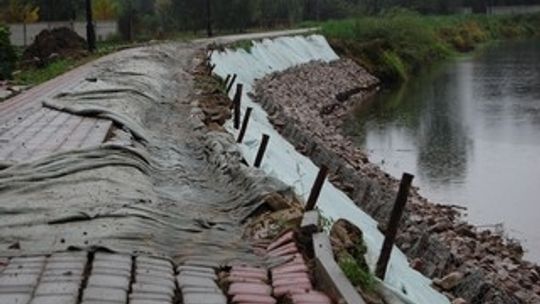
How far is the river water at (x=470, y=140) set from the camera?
43.7ft


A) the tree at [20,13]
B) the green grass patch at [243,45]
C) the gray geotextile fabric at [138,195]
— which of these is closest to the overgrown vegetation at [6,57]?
the green grass patch at [243,45]

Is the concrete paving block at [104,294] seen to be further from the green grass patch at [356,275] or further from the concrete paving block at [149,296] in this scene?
the green grass patch at [356,275]

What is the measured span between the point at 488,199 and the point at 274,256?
29.8 feet

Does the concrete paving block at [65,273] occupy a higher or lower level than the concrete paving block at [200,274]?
higher

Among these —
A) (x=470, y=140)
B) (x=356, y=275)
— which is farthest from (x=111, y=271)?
(x=470, y=140)

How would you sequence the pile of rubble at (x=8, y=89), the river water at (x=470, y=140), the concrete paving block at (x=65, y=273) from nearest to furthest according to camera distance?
the concrete paving block at (x=65, y=273) < the river water at (x=470, y=140) < the pile of rubble at (x=8, y=89)

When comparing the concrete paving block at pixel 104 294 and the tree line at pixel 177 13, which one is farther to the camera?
the tree line at pixel 177 13

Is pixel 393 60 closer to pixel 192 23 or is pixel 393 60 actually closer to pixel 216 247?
pixel 192 23

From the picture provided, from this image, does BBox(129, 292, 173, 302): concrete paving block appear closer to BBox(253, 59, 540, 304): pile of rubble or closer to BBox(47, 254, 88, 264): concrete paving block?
BBox(47, 254, 88, 264): concrete paving block

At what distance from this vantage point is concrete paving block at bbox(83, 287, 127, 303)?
4.23m

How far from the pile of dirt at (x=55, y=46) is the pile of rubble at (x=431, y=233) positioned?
28.2 feet

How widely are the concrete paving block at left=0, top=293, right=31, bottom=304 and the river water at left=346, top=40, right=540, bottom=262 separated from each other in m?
7.75

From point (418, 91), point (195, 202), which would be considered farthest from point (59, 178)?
point (418, 91)

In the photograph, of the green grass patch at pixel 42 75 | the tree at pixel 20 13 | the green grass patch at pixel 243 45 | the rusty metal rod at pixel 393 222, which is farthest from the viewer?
the tree at pixel 20 13
